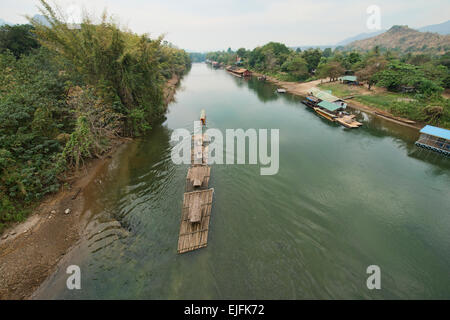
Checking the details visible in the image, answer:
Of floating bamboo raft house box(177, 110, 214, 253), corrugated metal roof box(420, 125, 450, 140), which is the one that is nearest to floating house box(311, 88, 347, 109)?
corrugated metal roof box(420, 125, 450, 140)

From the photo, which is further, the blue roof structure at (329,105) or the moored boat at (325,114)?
the blue roof structure at (329,105)

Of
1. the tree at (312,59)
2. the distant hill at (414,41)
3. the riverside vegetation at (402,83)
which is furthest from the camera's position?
the distant hill at (414,41)

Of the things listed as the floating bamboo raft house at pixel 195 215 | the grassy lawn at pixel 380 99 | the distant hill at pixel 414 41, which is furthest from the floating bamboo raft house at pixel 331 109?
the distant hill at pixel 414 41

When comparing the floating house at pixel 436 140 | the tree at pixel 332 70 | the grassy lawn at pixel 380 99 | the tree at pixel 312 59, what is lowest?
the floating house at pixel 436 140

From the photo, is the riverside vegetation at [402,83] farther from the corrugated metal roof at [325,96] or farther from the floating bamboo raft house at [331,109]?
the floating bamboo raft house at [331,109]

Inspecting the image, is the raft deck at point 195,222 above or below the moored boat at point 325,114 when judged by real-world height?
below

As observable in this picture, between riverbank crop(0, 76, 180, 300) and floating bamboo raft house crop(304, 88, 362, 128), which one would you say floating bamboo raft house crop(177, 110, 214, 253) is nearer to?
riverbank crop(0, 76, 180, 300)

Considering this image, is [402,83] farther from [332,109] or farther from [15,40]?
[15,40]
